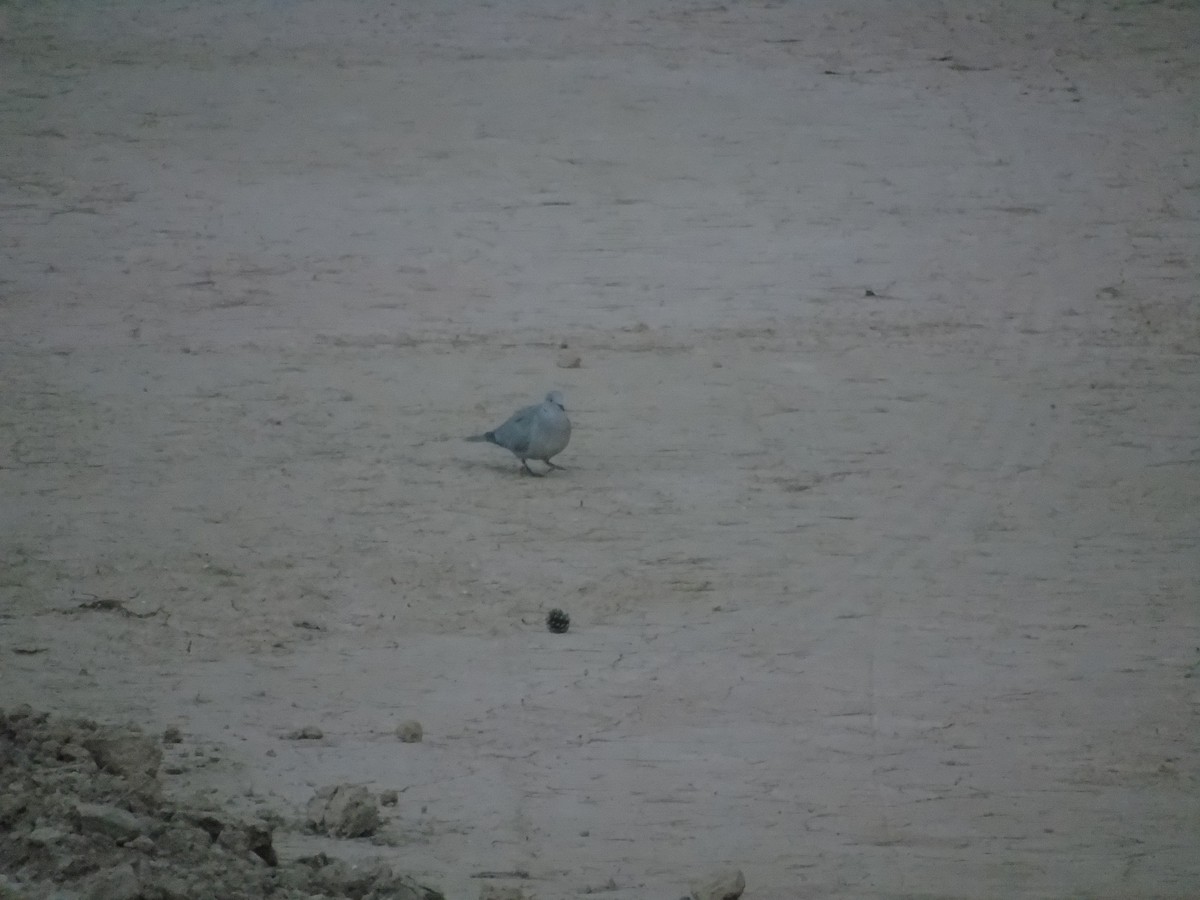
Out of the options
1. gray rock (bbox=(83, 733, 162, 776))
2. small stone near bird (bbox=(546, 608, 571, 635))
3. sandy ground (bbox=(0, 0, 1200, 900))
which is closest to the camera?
gray rock (bbox=(83, 733, 162, 776))

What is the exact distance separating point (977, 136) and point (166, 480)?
5015mm

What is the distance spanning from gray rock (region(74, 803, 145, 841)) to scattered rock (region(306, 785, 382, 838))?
66 cm

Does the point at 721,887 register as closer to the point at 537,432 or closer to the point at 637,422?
the point at 537,432

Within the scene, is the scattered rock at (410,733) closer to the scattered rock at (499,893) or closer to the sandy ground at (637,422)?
the sandy ground at (637,422)

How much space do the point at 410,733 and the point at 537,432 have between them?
1924 mm

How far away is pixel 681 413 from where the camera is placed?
6.96m

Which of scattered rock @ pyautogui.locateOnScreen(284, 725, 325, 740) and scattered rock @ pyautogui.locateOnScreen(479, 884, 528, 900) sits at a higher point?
scattered rock @ pyautogui.locateOnScreen(479, 884, 528, 900)

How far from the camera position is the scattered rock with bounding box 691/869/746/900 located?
369cm

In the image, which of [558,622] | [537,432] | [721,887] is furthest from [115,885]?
[537,432]

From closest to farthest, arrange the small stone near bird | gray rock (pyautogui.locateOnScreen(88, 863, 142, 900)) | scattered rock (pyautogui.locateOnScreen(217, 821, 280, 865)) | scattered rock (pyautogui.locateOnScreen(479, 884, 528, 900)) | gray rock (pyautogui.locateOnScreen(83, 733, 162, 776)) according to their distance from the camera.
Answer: gray rock (pyautogui.locateOnScreen(88, 863, 142, 900)) < scattered rock (pyautogui.locateOnScreen(217, 821, 280, 865)) < scattered rock (pyautogui.locateOnScreen(479, 884, 528, 900)) < gray rock (pyautogui.locateOnScreen(83, 733, 162, 776)) < the small stone near bird

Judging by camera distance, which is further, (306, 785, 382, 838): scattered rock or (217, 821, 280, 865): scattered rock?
(306, 785, 382, 838): scattered rock

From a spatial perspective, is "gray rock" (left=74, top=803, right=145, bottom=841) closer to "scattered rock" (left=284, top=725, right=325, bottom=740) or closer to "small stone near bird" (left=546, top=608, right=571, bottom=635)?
"scattered rock" (left=284, top=725, right=325, bottom=740)

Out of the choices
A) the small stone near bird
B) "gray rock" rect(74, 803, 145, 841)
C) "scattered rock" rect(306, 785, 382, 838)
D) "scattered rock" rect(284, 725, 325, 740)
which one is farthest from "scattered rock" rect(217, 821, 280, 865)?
the small stone near bird

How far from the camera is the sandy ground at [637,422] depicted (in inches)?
172
